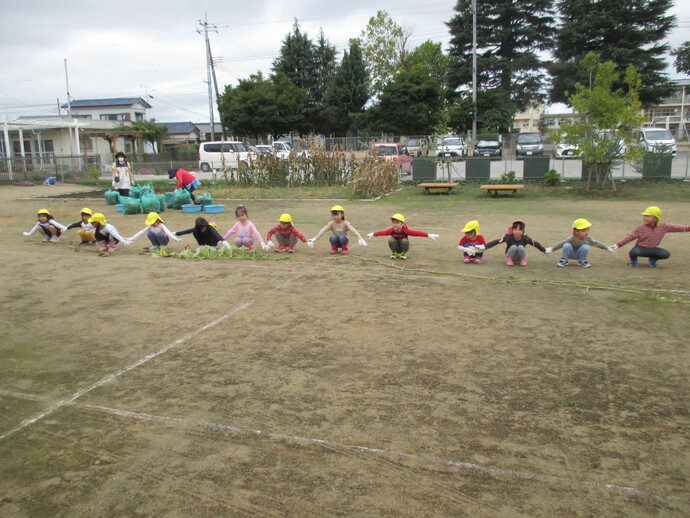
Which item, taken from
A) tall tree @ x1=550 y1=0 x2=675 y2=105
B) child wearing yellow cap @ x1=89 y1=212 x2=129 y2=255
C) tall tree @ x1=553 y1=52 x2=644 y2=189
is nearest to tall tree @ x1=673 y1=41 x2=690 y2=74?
tall tree @ x1=550 y1=0 x2=675 y2=105

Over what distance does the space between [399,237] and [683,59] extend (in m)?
54.2

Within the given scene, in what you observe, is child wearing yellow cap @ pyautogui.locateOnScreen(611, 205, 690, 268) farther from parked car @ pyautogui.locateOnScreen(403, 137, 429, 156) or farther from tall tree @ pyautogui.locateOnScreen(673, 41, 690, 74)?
tall tree @ pyautogui.locateOnScreen(673, 41, 690, 74)

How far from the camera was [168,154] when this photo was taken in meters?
47.8

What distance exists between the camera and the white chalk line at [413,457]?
10.6 feet

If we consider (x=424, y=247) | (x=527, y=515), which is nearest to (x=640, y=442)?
(x=527, y=515)

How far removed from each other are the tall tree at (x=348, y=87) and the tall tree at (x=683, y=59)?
29092 millimetres

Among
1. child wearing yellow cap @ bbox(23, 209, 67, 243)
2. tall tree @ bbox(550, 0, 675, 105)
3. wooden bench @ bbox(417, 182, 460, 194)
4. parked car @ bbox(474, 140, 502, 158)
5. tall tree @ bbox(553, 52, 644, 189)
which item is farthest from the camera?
tall tree @ bbox(550, 0, 675, 105)

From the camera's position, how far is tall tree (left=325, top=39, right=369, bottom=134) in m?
49.4

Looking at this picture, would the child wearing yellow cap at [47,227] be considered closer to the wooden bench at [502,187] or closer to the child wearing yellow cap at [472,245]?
the child wearing yellow cap at [472,245]

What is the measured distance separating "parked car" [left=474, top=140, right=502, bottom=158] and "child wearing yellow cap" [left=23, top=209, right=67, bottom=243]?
27.0m

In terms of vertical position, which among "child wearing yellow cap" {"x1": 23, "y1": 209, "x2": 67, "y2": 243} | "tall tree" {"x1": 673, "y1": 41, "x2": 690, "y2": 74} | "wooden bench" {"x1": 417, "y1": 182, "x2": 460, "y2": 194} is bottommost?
"child wearing yellow cap" {"x1": 23, "y1": 209, "x2": 67, "y2": 243}

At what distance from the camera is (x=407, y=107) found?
142ft

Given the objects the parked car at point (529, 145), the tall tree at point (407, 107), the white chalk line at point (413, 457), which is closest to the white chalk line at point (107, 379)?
the white chalk line at point (413, 457)

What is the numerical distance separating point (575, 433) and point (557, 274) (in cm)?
505
